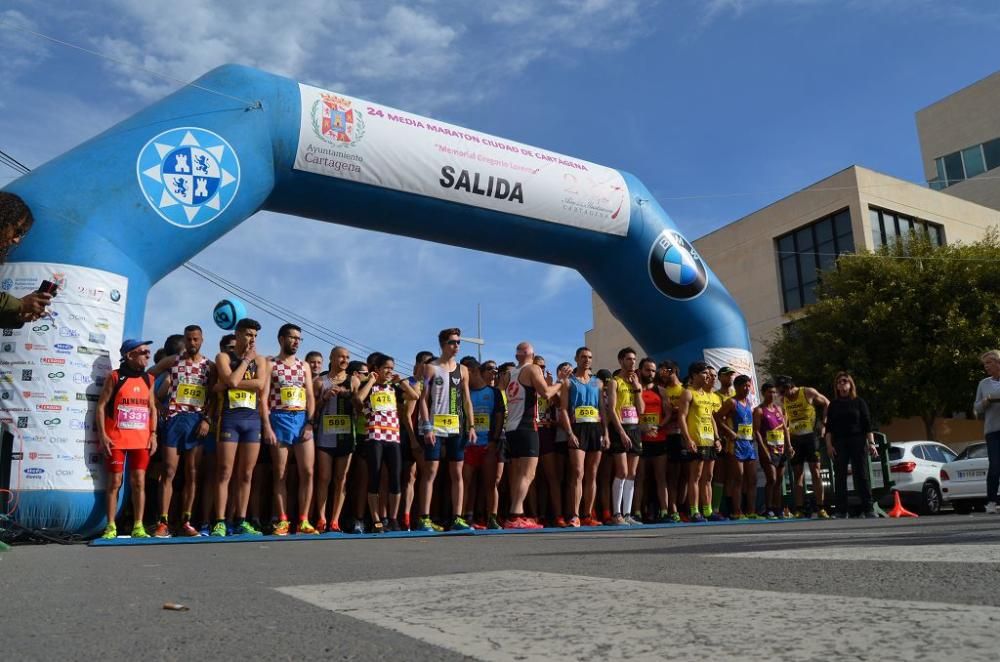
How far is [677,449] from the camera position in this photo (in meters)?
9.54

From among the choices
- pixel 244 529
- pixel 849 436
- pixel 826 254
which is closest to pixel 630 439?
pixel 849 436

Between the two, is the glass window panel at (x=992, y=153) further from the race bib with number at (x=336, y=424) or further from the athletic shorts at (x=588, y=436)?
the race bib with number at (x=336, y=424)

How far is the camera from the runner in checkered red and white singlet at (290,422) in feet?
23.4

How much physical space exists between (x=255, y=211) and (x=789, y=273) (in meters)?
25.6

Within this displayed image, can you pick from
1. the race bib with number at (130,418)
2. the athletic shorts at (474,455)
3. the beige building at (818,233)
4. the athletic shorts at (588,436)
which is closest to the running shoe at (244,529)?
the race bib with number at (130,418)

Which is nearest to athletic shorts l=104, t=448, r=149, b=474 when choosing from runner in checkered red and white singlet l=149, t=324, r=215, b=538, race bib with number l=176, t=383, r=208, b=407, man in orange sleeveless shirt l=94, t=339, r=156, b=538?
man in orange sleeveless shirt l=94, t=339, r=156, b=538

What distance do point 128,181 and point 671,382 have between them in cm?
623

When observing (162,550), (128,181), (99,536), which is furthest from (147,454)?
(128,181)

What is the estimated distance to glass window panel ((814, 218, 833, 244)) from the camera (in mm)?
29062

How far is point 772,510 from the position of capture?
34.3ft

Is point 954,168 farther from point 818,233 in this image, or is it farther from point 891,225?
point 818,233

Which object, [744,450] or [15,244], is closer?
[15,244]

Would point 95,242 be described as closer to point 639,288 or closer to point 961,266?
point 639,288

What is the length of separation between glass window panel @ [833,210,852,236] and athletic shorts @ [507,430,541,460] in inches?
927
